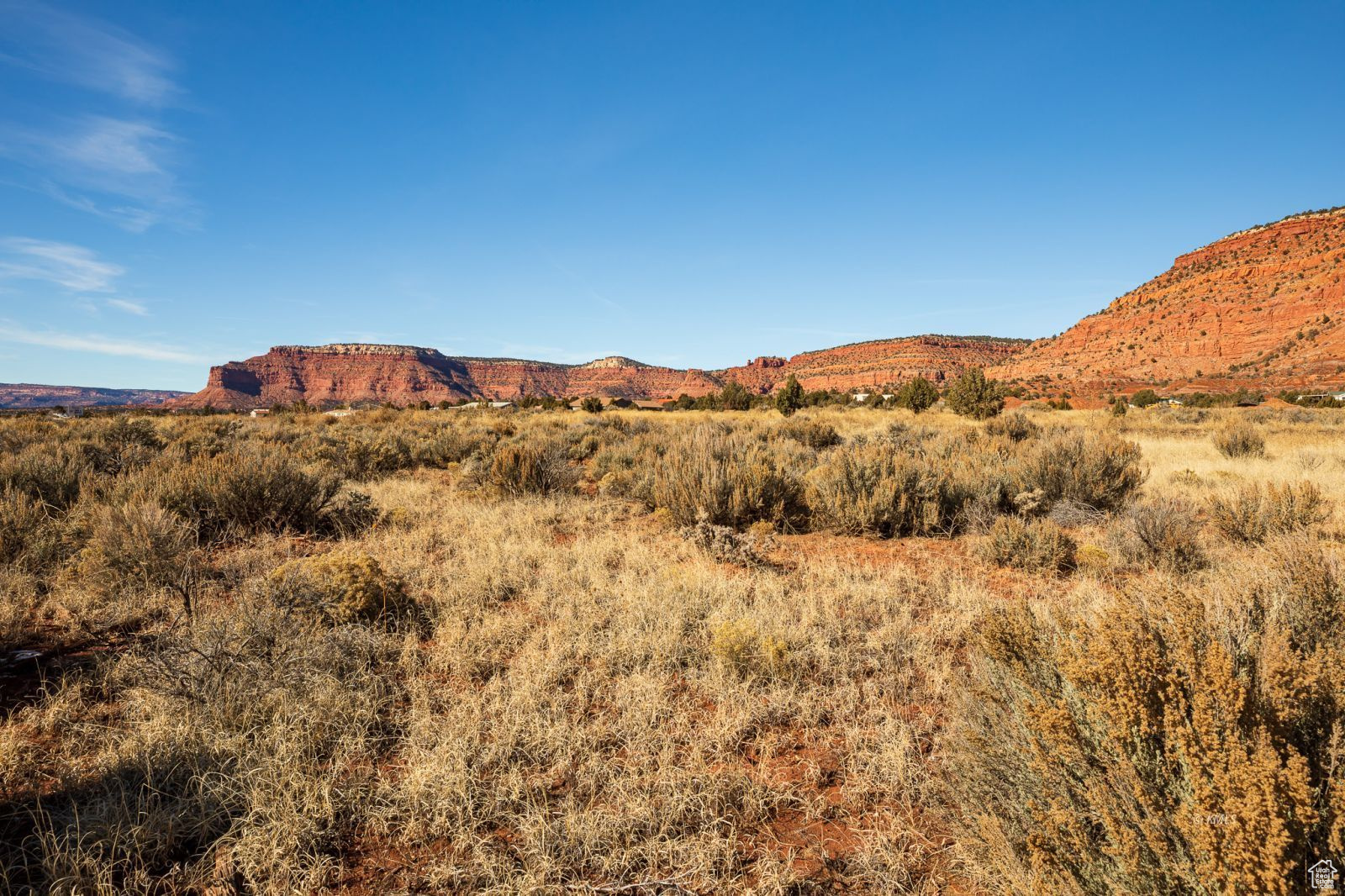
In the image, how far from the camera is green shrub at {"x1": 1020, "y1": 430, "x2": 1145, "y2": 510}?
7695 mm

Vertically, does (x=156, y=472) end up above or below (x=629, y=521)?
above

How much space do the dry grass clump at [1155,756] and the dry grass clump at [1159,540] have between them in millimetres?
3358

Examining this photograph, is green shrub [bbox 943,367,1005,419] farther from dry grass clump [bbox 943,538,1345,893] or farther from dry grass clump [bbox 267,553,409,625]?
dry grass clump [bbox 267,553,409,625]

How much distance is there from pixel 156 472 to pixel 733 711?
7.89m

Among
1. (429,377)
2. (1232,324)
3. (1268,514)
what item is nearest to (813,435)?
(1268,514)

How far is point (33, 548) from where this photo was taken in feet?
16.7

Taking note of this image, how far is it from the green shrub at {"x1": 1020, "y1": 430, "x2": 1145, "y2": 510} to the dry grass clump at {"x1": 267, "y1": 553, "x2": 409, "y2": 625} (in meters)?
7.81

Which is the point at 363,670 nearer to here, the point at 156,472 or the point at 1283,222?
the point at 156,472

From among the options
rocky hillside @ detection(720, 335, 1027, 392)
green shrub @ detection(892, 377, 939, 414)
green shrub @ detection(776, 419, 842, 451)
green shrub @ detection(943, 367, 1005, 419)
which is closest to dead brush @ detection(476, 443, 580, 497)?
green shrub @ detection(776, 419, 842, 451)

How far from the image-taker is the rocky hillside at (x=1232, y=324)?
177 ft

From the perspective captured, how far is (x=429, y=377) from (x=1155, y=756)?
159 metres

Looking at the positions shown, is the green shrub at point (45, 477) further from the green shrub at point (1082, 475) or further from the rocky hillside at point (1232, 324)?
the rocky hillside at point (1232, 324)

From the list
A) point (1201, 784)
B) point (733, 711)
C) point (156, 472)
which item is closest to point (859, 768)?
point (733, 711)

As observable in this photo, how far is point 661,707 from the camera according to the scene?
3227mm
